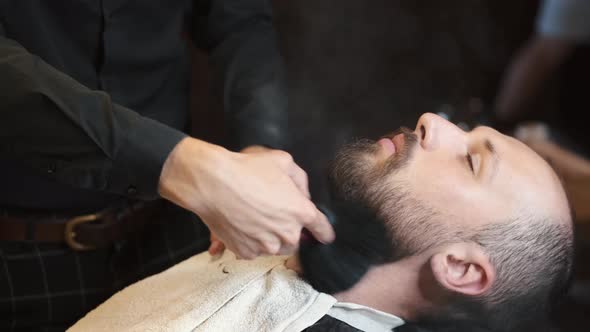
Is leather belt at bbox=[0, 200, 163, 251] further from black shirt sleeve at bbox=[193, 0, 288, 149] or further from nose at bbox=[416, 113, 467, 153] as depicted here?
nose at bbox=[416, 113, 467, 153]

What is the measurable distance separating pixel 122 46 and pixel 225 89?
11.5 inches

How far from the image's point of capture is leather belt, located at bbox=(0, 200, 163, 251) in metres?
1.32

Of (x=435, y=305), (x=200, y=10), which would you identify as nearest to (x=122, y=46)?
(x=200, y=10)

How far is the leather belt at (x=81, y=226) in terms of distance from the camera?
132cm

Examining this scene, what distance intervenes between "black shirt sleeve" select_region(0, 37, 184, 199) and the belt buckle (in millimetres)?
327

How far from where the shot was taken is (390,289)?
1158 mm

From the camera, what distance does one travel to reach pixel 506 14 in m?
2.96

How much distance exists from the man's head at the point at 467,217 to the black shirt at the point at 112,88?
0.35m

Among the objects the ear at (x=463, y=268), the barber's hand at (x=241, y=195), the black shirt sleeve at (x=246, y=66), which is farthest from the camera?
the black shirt sleeve at (x=246, y=66)

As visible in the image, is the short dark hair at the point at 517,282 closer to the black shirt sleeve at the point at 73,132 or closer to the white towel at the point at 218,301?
the white towel at the point at 218,301

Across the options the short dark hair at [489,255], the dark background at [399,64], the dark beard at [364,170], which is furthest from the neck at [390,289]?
the dark background at [399,64]

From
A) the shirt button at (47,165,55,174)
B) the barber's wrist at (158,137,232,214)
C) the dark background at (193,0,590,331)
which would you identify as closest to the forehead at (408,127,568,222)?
the barber's wrist at (158,137,232,214)

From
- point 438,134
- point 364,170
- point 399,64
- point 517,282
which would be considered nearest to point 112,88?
point 364,170

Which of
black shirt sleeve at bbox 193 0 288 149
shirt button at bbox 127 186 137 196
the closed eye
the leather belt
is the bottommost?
the leather belt
